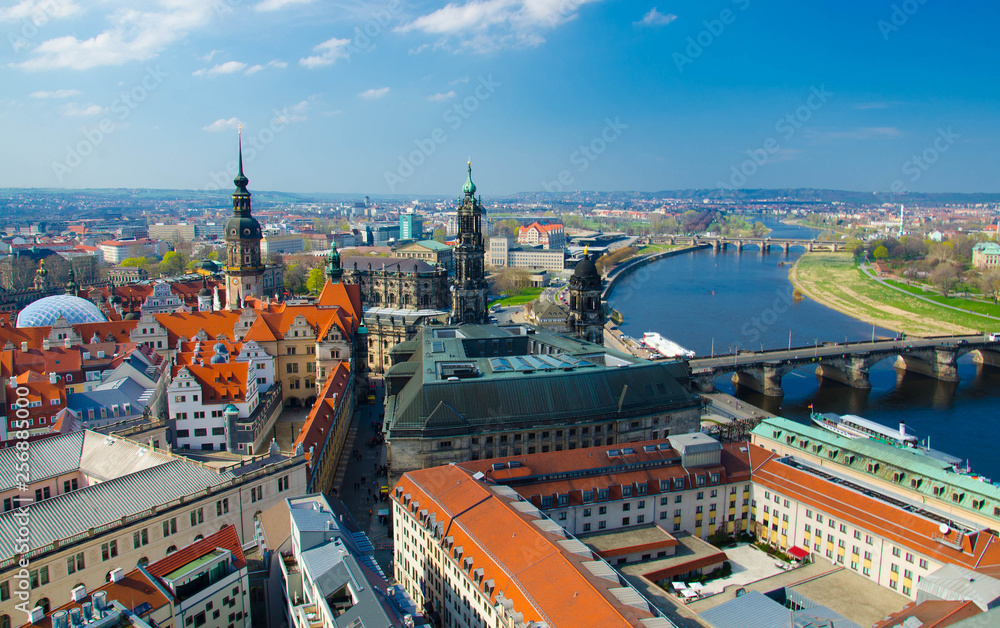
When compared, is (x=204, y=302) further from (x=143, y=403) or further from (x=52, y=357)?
(x=143, y=403)

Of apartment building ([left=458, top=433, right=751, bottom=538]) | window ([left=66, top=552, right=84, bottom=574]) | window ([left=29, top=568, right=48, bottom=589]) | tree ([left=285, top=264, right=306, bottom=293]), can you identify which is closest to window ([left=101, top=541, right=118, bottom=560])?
window ([left=66, top=552, right=84, bottom=574])

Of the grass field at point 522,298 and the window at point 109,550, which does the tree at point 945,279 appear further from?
the window at point 109,550

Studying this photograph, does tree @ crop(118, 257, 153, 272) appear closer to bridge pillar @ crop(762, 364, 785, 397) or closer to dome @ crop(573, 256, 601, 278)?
dome @ crop(573, 256, 601, 278)

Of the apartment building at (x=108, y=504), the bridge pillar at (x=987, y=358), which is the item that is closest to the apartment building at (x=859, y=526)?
the apartment building at (x=108, y=504)

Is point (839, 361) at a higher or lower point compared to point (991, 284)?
lower

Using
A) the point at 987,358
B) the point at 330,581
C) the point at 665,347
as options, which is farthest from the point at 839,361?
the point at 330,581

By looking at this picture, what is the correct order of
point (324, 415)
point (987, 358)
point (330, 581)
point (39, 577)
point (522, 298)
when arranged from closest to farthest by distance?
point (330, 581)
point (39, 577)
point (324, 415)
point (987, 358)
point (522, 298)

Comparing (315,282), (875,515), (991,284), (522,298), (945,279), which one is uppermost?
(945,279)

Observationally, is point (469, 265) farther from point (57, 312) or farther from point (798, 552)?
point (798, 552)
